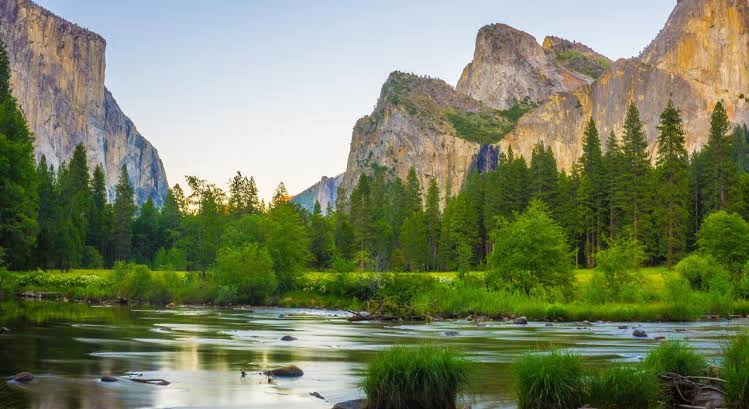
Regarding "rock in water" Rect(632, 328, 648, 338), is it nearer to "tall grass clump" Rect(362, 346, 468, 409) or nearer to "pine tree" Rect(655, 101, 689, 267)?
"tall grass clump" Rect(362, 346, 468, 409)

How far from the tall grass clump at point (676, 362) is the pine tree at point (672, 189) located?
69778 millimetres

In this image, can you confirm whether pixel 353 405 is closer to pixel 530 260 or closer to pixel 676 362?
pixel 676 362

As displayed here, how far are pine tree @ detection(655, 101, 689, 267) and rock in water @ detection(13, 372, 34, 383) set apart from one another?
74557mm

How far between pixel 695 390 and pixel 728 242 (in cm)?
5467

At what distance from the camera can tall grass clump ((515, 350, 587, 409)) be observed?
13984 millimetres

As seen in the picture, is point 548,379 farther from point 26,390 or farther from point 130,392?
point 26,390

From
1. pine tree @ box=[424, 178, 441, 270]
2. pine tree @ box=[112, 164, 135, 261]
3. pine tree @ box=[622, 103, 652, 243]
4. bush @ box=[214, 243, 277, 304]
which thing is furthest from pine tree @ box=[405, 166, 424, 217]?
bush @ box=[214, 243, 277, 304]

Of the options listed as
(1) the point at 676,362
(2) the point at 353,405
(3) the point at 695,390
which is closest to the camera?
(2) the point at 353,405

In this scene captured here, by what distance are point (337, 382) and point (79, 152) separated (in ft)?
380

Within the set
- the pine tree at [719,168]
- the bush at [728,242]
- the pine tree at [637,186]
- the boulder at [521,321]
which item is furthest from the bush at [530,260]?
the pine tree at [719,168]

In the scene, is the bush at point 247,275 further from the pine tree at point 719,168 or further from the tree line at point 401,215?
the pine tree at point 719,168

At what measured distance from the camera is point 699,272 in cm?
5566

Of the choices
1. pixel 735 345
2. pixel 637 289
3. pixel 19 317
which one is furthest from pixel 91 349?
pixel 637 289

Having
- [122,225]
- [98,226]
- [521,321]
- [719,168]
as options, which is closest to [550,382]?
[521,321]
